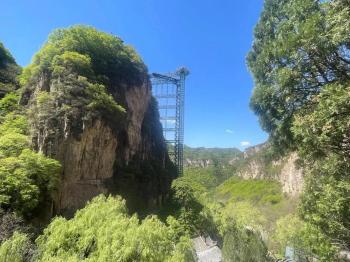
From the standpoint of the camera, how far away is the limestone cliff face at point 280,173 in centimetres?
7062

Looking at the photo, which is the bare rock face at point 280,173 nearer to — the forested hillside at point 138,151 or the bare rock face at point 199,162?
the forested hillside at point 138,151

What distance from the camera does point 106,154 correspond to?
26.1 meters

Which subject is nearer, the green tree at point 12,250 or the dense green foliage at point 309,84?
the dense green foliage at point 309,84

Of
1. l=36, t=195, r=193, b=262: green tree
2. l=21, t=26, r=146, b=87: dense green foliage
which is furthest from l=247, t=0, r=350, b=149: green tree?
l=21, t=26, r=146, b=87: dense green foliage

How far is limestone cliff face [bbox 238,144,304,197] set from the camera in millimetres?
70625

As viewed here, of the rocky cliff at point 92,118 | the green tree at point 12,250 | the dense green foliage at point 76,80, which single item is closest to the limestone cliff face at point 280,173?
the rocky cliff at point 92,118

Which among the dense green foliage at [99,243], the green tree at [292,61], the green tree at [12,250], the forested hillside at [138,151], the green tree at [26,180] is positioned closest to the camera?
the green tree at [292,61]

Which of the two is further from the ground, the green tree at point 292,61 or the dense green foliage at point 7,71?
the dense green foliage at point 7,71

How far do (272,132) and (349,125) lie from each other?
4355mm

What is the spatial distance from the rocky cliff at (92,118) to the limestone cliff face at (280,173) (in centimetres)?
2875

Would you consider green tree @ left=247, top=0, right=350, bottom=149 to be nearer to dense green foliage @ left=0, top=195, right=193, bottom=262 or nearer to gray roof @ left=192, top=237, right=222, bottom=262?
dense green foliage @ left=0, top=195, right=193, bottom=262

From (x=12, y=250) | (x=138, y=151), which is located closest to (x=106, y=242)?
(x=12, y=250)

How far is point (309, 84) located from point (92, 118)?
737 inches

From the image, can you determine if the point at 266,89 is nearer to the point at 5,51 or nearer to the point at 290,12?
the point at 290,12
